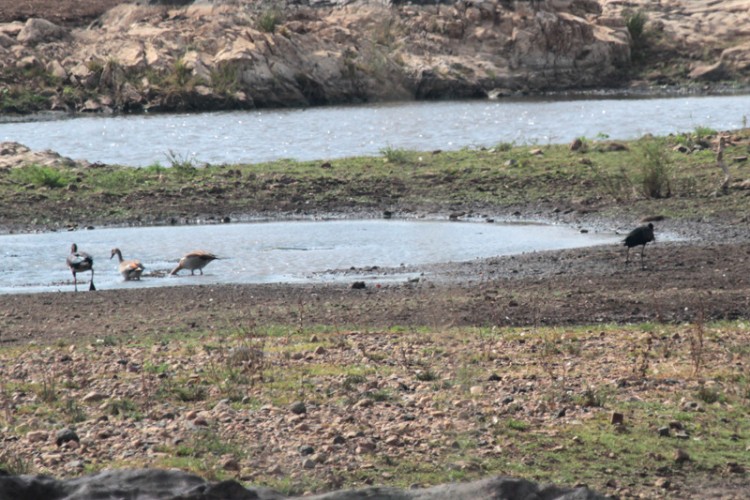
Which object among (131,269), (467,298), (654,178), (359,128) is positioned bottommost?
(131,269)

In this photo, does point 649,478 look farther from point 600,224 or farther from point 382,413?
point 600,224

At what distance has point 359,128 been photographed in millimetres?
37969

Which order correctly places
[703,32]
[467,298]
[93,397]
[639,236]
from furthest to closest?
[703,32] < [639,236] < [467,298] < [93,397]

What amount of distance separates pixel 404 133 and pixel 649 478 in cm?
2872

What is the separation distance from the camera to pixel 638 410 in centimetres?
878

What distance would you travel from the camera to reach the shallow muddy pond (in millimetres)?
17125

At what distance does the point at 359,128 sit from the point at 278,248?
19169mm

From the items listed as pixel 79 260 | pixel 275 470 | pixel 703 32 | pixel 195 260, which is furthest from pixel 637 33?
pixel 275 470

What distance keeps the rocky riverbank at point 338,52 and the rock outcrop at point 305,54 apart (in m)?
0.05

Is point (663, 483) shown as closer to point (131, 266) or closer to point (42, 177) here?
point (131, 266)

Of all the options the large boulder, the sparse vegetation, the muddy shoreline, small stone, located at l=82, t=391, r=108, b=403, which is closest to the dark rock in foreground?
the sparse vegetation

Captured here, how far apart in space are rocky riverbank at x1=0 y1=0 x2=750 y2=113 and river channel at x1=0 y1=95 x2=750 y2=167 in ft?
6.97

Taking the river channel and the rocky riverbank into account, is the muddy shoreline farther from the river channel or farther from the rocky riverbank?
the rocky riverbank

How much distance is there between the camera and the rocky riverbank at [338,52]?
46.9 m
